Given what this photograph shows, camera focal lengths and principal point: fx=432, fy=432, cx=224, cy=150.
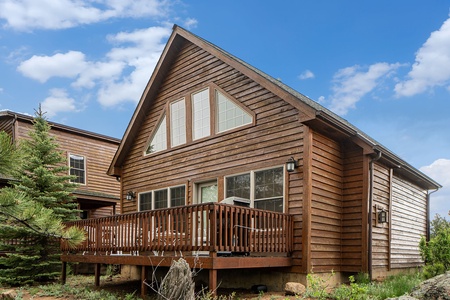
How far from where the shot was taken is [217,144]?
38.2 ft

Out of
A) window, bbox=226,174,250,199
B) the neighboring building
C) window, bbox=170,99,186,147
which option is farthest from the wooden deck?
the neighboring building

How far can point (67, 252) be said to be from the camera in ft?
40.2

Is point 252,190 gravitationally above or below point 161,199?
above

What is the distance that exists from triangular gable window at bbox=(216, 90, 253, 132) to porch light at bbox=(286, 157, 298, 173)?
180cm

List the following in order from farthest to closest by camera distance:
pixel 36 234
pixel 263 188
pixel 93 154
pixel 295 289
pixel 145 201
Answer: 1. pixel 93 154
2. pixel 145 201
3. pixel 36 234
4. pixel 263 188
5. pixel 295 289

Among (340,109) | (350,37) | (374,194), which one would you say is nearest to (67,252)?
(374,194)

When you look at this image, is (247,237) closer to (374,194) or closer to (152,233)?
(152,233)

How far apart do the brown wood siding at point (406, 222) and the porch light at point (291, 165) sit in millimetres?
4309

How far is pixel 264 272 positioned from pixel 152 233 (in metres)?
2.67

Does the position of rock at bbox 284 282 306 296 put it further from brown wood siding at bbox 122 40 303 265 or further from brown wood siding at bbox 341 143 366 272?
brown wood siding at bbox 341 143 366 272

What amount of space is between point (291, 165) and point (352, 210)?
2132 mm

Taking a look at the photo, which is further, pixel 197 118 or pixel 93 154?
pixel 93 154

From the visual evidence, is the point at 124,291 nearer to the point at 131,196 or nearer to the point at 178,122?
the point at 131,196

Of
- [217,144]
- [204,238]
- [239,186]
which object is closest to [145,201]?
[217,144]
